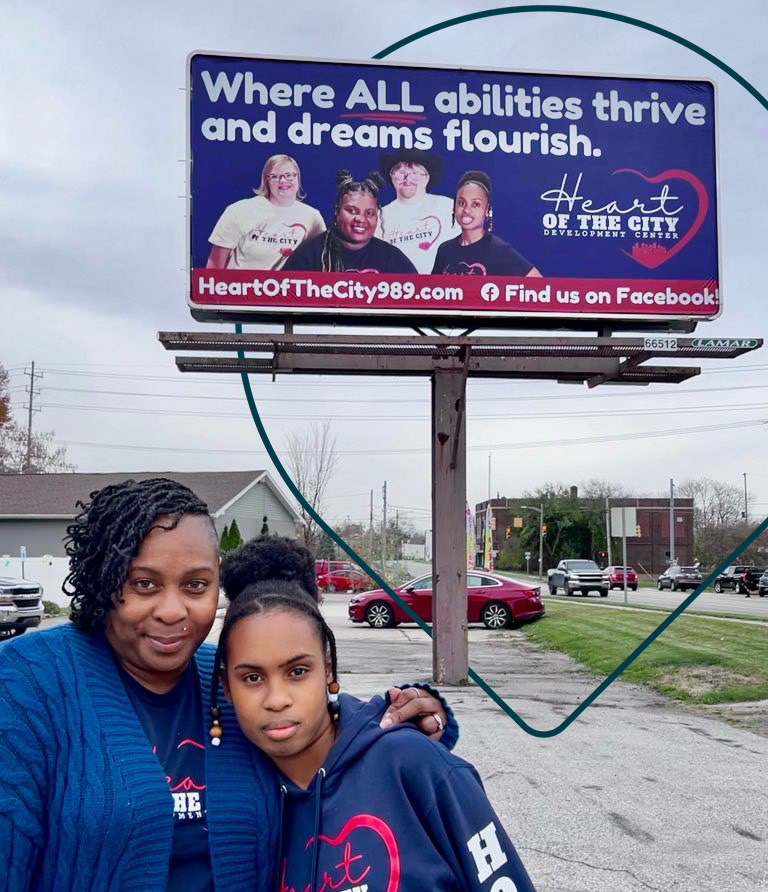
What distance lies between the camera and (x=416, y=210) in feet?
20.4

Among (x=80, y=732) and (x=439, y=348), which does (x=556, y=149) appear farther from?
(x=80, y=732)

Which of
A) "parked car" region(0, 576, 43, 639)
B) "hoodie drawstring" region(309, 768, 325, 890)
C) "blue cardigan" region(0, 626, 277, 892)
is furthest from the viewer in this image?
"parked car" region(0, 576, 43, 639)

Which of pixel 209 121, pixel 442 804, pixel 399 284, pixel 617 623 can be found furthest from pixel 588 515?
pixel 442 804

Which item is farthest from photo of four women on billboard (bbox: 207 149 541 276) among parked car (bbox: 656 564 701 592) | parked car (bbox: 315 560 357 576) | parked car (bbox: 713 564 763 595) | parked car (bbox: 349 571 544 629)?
parked car (bbox: 713 564 763 595)

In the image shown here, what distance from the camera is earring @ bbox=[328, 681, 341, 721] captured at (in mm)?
1763

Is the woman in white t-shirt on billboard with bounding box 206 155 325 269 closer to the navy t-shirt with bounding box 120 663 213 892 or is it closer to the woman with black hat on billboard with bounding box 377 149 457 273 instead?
the woman with black hat on billboard with bounding box 377 149 457 273

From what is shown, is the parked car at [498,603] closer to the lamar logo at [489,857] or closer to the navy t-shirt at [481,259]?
the navy t-shirt at [481,259]

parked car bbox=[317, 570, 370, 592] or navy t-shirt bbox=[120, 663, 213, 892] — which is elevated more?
navy t-shirt bbox=[120, 663, 213, 892]

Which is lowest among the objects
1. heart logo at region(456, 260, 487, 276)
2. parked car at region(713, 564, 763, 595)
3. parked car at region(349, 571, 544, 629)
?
parked car at region(713, 564, 763, 595)

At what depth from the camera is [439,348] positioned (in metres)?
5.74

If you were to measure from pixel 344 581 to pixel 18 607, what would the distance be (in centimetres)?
1694

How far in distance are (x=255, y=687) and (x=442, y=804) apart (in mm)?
353

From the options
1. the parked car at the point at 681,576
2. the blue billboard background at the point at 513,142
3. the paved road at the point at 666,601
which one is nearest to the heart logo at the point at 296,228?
the blue billboard background at the point at 513,142

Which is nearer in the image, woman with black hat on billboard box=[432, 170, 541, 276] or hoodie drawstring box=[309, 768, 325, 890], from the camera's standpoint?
hoodie drawstring box=[309, 768, 325, 890]
